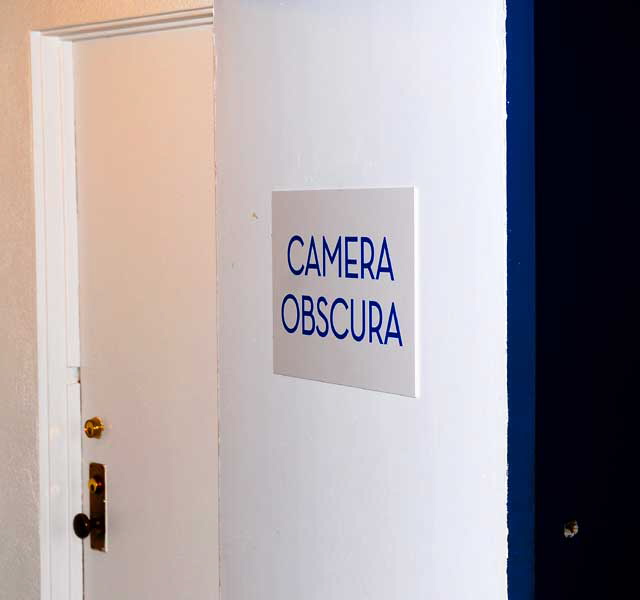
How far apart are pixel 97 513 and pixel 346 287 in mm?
1456

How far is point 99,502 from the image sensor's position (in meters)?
2.81

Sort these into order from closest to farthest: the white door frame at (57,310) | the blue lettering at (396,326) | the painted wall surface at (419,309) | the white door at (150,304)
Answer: the painted wall surface at (419,309) → the blue lettering at (396,326) → the white door at (150,304) → the white door frame at (57,310)

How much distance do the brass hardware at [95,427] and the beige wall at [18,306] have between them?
15 centimetres

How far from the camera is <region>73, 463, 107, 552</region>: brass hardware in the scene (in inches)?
110

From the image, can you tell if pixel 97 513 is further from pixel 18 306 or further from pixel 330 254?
pixel 330 254

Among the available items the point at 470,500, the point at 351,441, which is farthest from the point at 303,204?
the point at 470,500

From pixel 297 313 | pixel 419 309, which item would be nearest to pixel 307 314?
pixel 297 313

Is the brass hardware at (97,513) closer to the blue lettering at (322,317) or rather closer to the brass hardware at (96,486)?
the brass hardware at (96,486)

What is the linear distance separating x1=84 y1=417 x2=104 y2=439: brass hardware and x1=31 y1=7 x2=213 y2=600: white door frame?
55 millimetres

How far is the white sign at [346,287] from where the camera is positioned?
1.55 meters
